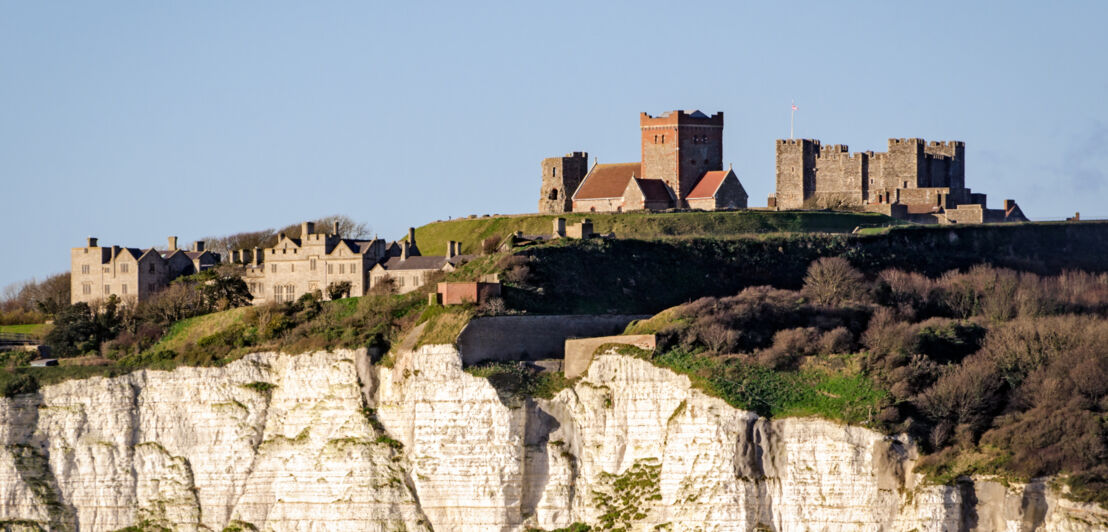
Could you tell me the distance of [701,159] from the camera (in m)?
109

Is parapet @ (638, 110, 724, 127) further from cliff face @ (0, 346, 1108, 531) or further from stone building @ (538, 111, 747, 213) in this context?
cliff face @ (0, 346, 1108, 531)

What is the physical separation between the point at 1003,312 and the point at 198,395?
31.0 meters

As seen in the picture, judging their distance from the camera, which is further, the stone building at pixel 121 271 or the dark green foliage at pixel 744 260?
the stone building at pixel 121 271

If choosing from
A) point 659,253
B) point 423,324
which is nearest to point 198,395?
point 423,324

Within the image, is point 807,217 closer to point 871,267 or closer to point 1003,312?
point 871,267

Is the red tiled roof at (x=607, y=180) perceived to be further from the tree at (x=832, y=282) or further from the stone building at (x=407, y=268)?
the tree at (x=832, y=282)

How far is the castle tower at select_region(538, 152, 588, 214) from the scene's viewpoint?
110 metres

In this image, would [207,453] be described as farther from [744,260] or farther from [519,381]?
[744,260]

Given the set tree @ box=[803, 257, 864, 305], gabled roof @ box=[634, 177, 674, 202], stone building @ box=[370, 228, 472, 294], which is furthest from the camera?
gabled roof @ box=[634, 177, 674, 202]

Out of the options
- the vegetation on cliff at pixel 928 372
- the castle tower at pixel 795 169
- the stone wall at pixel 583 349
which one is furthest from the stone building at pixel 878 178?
the stone wall at pixel 583 349

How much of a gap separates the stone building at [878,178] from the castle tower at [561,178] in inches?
416

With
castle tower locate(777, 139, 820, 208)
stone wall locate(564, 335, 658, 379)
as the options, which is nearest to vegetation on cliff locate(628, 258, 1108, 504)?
stone wall locate(564, 335, 658, 379)

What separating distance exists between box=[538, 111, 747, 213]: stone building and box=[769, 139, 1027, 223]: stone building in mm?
5410

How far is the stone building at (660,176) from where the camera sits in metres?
106
